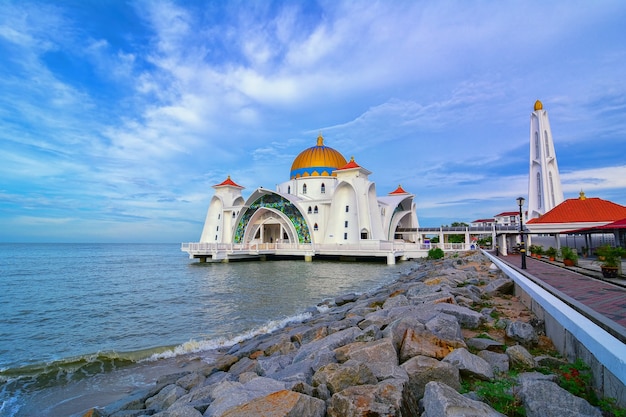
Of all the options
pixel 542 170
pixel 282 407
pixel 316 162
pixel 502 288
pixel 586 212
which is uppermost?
pixel 316 162

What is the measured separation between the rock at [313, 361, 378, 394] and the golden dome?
125ft

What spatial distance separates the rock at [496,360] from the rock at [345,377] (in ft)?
4.14

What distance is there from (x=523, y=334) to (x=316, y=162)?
38176mm

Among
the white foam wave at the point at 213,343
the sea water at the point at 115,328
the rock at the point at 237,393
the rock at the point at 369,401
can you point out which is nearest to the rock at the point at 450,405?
the rock at the point at 369,401

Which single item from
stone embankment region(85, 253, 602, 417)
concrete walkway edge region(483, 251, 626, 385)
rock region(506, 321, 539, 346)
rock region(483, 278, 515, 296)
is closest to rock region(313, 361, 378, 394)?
stone embankment region(85, 253, 602, 417)

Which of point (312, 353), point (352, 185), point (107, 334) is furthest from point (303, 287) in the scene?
point (352, 185)

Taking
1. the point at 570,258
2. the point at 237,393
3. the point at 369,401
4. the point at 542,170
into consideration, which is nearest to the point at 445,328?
the point at 369,401

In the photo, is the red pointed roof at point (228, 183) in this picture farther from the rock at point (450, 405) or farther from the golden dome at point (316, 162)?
the rock at point (450, 405)

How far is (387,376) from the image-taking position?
3422 millimetres

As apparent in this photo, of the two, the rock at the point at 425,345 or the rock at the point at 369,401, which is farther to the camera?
the rock at the point at 425,345

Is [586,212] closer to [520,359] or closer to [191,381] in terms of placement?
[520,359]

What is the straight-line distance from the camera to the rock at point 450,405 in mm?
2430

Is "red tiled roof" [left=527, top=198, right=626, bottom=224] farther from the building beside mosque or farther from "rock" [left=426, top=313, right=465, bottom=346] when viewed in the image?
"rock" [left=426, top=313, right=465, bottom=346]

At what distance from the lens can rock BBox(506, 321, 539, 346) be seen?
4.43 m
